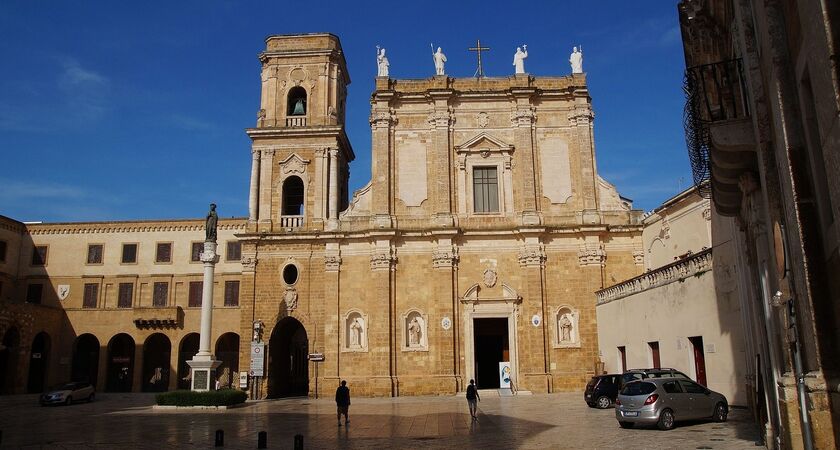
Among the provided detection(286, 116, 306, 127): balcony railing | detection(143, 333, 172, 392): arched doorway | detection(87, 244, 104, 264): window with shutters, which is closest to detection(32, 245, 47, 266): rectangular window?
detection(87, 244, 104, 264): window with shutters

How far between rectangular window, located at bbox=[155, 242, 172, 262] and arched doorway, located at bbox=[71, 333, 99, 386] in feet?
22.1

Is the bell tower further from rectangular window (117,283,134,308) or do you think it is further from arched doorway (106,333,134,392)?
arched doorway (106,333,134,392)

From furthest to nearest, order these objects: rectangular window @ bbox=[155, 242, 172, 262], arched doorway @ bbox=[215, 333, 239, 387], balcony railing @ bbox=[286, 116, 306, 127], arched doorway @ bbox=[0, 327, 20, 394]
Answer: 1. rectangular window @ bbox=[155, 242, 172, 262]
2. arched doorway @ bbox=[215, 333, 239, 387]
3. arched doorway @ bbox=[0, 327, 20, 394]
4. balcony railing @ bbox=[286, 116, 306, 127]

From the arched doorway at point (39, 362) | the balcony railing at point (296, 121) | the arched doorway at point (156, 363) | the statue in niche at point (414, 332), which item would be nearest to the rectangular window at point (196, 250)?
the arched doorway at point (156, 363)

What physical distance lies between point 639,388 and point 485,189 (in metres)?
17.5

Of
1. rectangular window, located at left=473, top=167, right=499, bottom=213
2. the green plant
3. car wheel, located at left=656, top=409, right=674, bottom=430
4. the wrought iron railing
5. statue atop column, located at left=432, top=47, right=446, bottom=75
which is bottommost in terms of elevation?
car wheel, located at left=656, top=409, right=674, bottom=430

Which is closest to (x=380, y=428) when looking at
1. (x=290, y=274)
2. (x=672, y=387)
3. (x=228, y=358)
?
(x=672, y=387)

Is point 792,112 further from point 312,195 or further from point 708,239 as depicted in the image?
point 312,195

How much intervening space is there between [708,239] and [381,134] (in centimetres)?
1604

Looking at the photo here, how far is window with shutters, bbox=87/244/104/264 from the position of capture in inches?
1748

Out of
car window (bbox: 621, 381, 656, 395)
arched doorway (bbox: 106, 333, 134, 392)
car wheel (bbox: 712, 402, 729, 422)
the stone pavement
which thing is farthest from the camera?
arched doorway (bbox: 106, 333, 134, 392)

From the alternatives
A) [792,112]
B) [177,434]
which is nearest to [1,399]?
[177,434]

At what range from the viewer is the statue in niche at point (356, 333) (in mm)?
31609

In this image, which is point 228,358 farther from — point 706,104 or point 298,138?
point 706,104
